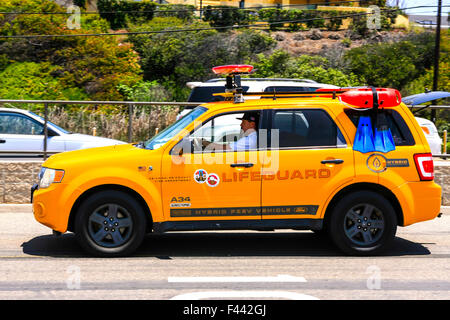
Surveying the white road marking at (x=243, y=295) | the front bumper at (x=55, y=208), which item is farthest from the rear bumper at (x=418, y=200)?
the front bumper at (x=55, y=208)

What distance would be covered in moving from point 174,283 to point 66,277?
1146 mm

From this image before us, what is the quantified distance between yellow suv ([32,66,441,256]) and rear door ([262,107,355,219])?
0.04ft

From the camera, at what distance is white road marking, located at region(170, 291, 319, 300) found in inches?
238

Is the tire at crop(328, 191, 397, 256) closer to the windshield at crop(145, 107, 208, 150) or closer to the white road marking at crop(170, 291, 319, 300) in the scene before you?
the white road marking at crop(170, 291, 319, 300)

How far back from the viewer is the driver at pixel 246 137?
25.4ft

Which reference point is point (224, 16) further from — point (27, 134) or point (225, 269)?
point (225, 269)

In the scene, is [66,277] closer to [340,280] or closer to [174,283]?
[174,283]

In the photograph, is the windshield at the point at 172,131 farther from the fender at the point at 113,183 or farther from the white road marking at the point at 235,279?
the white road marking at the point at 235,279

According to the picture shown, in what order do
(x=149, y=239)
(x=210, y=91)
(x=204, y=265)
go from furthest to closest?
(x=210, y=91) → (x=149, y=239) → (x=204, y=265)

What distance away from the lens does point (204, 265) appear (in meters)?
7.41

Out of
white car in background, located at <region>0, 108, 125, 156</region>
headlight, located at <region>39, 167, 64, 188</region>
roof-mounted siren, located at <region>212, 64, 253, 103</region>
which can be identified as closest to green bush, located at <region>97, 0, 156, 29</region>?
white car in background, located at <region>0, 108, 125, 156</region>

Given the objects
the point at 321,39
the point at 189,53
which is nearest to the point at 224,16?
the point at 321,39

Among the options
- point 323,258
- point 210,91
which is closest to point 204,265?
point 323,258

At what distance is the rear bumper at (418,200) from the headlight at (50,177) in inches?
156
